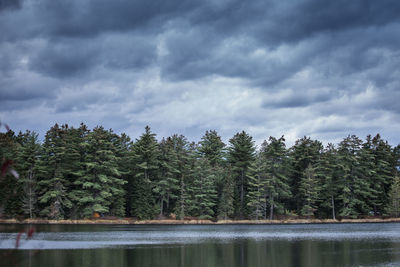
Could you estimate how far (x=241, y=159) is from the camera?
289 ft

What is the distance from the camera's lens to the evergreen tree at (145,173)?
241 feet

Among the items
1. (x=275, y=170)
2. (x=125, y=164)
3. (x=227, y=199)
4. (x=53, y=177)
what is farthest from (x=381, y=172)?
(x=53, y=177)

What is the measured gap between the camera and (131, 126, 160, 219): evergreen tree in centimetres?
7338

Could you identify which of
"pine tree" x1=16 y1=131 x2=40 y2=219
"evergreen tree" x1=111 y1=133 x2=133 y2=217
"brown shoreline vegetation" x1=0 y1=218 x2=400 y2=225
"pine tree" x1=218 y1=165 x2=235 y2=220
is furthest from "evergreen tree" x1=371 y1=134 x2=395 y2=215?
"pine tree" x1=16 y1=131 x2=40 y2=219

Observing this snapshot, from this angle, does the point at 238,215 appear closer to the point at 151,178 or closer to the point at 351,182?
the point at 151,178

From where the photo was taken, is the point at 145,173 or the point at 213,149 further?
the point at 213,149

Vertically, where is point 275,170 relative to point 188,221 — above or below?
above

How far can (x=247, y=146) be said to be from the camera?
3479 inches

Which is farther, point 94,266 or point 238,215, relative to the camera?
point 238,215

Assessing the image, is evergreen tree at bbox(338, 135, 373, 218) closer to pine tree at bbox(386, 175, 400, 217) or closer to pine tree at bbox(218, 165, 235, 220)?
pine tree at bbox(386, 175, 400, 217)

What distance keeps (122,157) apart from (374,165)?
161 feet

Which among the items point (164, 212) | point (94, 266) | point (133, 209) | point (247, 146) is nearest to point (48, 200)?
point (133, 209)

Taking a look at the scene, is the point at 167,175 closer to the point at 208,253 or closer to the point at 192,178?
the point at 192,178

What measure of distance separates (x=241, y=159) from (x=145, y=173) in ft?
68.4
